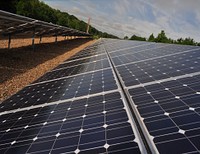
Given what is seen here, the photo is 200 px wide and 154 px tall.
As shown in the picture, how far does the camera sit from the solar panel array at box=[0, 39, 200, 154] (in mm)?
3953

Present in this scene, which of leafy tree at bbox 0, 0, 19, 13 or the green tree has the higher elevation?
leafy tree at bbox 0, 0, 19, 13

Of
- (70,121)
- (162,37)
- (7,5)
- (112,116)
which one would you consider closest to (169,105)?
(112,116)

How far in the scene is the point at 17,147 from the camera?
5.03m

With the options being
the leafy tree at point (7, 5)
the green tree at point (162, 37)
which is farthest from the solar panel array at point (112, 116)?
the green tree at point (162, 37)

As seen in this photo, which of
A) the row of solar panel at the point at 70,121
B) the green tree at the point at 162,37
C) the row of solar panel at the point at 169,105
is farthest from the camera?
the green tree at the point at 162,37

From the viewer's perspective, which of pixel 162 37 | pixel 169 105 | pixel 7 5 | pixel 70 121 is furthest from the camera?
pixel 162 37

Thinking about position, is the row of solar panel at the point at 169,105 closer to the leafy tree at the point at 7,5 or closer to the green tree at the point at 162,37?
the leafy tree at the point at 7,5

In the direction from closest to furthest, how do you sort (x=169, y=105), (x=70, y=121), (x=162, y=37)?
(x=169, y=105), (x=70, y=121), (x=162, y=37)

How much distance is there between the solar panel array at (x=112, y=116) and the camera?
3.95m

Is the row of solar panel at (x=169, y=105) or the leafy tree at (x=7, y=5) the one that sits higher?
the leafy tree at (x=7, y=5)

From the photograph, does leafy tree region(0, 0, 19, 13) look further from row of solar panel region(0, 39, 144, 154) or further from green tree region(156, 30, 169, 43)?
row of solar panel region(0, 39, 144, 154)

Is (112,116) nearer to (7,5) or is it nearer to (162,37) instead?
(7,5)

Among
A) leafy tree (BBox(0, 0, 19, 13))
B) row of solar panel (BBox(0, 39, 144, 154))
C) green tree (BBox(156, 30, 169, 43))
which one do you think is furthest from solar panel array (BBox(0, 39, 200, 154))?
green tree (BBox(156, 30, 169, 43))

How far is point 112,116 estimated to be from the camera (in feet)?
17.0
